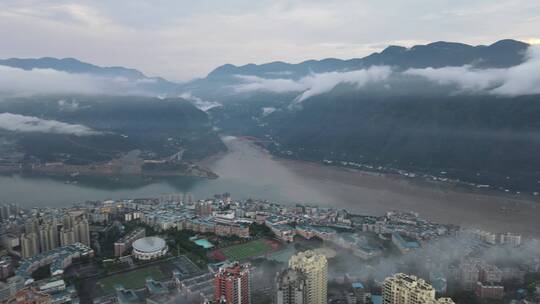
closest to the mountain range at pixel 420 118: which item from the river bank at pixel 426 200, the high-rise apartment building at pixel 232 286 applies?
the river bank at pixel 426 200

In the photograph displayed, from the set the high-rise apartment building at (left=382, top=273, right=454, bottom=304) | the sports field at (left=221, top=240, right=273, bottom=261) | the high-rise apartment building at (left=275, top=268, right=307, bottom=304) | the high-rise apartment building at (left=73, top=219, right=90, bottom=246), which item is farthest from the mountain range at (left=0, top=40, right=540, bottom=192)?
the high-rise apartment building at (left=73, top=219, right=90, bottom=246)

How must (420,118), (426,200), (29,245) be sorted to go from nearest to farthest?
(29,245)
(426,200)
(420,118)

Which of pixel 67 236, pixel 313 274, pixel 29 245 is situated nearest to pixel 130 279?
pixel 67 236

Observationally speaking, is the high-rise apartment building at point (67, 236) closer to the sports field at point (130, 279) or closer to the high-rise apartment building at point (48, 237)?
the high-rise apartment building at point (48, 237)

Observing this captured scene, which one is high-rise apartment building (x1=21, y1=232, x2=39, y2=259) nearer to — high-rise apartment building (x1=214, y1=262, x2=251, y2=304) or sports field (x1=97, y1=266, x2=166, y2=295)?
sports field (x1=97, y1=266, x2=166, y2=295)

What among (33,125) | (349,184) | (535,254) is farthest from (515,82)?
(33,125)

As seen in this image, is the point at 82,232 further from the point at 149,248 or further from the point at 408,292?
the point at 408,292
